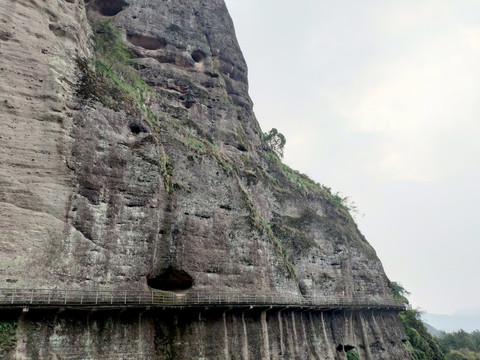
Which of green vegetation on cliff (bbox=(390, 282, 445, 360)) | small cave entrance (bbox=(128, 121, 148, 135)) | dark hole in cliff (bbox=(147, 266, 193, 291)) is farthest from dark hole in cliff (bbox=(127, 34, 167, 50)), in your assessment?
green vegetation on cliff (bbox=(390, 282, 445, 360))

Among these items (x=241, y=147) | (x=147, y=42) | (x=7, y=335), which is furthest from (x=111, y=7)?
(x=7, y=335)

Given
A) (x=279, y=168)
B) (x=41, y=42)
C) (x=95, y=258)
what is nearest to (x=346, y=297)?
(x=279, y=168)

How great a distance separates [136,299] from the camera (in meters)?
17.5

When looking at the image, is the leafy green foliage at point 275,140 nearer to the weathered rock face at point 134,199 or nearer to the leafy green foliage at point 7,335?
the weathered rock face at point 134,199

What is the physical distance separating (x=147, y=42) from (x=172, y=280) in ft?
76.3

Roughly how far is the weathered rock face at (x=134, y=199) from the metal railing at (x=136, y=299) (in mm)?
418

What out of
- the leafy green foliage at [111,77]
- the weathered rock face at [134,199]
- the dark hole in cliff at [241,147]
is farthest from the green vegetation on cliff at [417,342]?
the leafy green foliage at [111,77]

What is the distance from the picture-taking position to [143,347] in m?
17.3

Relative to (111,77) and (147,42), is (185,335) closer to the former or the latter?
(111,77)

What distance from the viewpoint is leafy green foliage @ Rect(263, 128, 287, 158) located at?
2021 inches

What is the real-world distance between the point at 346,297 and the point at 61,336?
77.3ft

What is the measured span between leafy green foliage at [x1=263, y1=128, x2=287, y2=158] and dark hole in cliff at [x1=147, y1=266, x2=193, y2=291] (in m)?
32.6

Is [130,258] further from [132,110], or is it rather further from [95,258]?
[132,110]

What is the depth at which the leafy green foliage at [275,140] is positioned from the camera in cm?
5133
